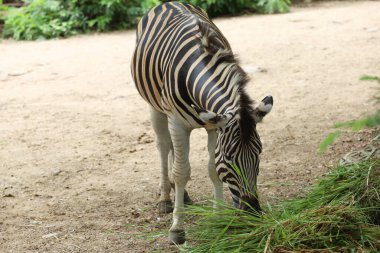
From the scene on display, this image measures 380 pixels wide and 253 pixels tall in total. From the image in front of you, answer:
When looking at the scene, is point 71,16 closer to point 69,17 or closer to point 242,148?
point 69,17

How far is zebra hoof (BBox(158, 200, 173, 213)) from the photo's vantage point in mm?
5941

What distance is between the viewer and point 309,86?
9953 millimetres

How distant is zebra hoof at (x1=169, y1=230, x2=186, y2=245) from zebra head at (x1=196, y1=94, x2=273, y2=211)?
0.94m

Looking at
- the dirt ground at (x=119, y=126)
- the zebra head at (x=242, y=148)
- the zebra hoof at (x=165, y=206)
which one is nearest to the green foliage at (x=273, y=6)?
the dirt ground at (x=119, y=126)

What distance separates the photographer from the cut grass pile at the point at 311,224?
396 centimetres

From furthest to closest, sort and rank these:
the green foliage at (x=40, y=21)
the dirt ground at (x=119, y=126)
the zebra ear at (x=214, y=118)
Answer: the green foliage at (x=40, y=21) → the dirt ground at (x=119, y=126) → the zebra ear at (x=214, y=118)

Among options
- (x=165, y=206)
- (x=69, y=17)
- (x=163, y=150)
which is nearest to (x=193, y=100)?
(x=163, y=150)

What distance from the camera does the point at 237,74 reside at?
459 cm

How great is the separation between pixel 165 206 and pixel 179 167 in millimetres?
845

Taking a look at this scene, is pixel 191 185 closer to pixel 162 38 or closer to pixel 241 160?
pixel 162 38

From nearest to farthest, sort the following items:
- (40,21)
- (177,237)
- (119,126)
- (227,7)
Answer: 1. (177,237)
2. (119,126)
3. (40,21)
4. (227,7)

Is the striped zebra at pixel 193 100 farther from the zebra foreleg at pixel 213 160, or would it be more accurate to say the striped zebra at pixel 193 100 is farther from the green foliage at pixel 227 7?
the green foliage at pixel 227 7

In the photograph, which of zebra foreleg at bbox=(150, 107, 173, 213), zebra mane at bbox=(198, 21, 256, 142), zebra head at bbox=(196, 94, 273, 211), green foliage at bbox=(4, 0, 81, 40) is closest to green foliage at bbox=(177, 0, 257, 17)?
green foliage at bbox=(4, 0, 81, 40)

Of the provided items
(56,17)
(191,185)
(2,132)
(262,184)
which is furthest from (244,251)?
(56,17)
